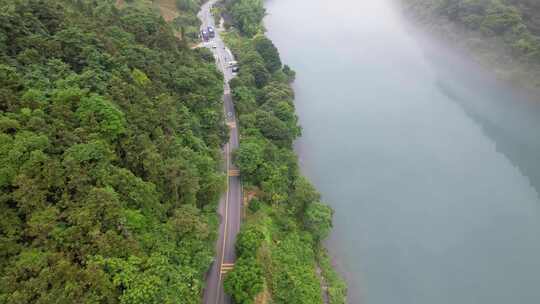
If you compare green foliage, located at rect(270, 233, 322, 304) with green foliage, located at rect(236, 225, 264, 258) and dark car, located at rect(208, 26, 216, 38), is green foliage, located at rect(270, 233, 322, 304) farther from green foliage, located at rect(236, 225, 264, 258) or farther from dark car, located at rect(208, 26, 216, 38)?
dark car, located at rect(208, 26, 216, 38)

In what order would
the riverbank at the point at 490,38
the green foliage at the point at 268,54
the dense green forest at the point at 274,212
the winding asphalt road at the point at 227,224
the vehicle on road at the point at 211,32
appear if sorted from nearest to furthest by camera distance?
the winding asphalt road at the point at 227,224 < the dense green forest at the point at 274,212 < the green foliage at the point at 268,54 < the riverbank at the point at 490,38 < the vehicle on road at the point at 211,32

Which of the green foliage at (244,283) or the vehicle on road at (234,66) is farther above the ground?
the vehicle on road at (234,66)

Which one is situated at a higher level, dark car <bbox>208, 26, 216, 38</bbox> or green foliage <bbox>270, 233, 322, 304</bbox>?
dark car <bbox>208, 26, 216, 38</bbox>

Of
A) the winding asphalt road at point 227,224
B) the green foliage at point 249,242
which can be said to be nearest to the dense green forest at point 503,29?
the winding asphalt road at point 227,224

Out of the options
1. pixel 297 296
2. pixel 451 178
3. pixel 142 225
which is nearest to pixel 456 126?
pixel 451 178

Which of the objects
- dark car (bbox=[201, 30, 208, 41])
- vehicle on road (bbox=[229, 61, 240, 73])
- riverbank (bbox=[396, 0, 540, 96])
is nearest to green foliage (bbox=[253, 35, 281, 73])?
vehicle on road (bbox=[229, 61, 240, 73])

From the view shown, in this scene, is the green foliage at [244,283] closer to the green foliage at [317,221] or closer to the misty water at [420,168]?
the green foliage at [317,221]
